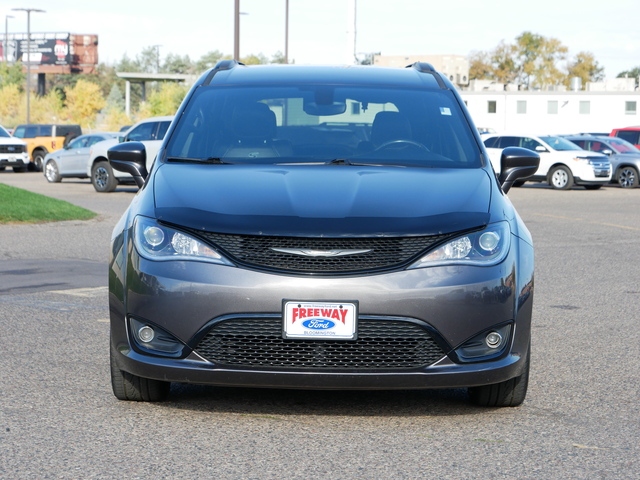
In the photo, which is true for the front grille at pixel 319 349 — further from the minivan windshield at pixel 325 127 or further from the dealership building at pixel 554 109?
the dealership building at pixel 554 109

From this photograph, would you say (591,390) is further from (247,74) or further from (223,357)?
(247,74)

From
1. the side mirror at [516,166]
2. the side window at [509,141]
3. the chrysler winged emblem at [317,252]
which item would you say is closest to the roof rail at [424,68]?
the side mirror at [516,166]

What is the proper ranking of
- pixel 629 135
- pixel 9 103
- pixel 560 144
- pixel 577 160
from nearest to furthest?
pixel 577 160 < pixel 560 144 < pixel 629 135 < pixel 9 103

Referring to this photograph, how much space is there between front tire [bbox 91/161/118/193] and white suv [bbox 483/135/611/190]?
11272 millimetres

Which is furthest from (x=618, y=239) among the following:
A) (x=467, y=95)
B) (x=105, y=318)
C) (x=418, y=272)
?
(x=467, y=95)

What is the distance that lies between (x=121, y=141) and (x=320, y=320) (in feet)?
69.9

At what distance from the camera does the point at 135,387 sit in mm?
5109

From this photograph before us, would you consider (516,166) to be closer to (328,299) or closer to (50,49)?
(328,299)

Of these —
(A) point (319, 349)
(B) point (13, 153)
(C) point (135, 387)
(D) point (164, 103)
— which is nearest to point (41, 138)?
(B) point (13, 153)

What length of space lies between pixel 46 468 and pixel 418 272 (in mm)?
1763

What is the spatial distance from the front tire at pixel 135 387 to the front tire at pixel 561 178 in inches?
1070

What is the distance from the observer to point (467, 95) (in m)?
74.9

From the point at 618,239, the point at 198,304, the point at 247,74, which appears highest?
the point at 247,74

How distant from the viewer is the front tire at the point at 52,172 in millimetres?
30859
